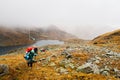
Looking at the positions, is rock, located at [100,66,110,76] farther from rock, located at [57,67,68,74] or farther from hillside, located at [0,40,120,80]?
rock, located at [57,67,68,74]

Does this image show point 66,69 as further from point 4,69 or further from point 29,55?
point 4,69

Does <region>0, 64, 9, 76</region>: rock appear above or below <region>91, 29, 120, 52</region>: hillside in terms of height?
below

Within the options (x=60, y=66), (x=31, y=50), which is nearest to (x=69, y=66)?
(x=60, y=66)

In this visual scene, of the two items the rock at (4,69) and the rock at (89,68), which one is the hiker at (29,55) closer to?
the rock at (4,69)

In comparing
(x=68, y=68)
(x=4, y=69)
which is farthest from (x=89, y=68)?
(x=4, y=69)

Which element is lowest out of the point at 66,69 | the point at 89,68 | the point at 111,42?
the point at 66,69

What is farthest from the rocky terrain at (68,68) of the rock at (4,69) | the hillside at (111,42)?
the hillside at (111,42)

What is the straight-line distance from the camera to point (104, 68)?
27.8m

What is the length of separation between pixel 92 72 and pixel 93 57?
5.44m

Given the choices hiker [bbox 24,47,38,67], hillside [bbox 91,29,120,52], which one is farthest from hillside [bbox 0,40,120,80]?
hillside [bbox 91,29,120,52]

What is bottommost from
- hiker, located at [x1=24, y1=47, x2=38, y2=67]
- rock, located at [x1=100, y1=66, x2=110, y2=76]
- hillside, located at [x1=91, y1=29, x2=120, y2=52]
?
rock, located at [x1=100, y1=66, x2=110, y2=76]

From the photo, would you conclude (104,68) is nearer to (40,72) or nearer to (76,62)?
(76,62)

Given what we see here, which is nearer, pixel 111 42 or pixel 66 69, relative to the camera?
pixel 66 69

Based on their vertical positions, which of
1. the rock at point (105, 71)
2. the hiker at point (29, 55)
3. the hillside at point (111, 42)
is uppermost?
the hillside at point (111, 42)
